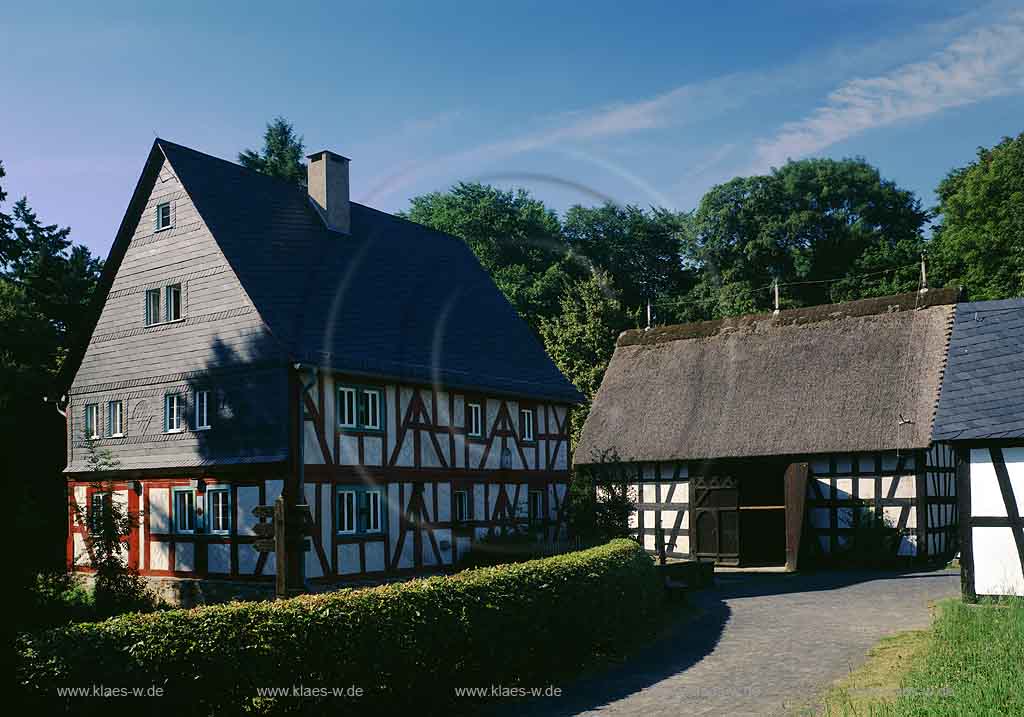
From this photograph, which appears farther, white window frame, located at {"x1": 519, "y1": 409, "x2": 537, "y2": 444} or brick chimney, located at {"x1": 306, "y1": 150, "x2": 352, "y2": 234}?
white window frame, located at {"x1": 519, "y1": 409, "x2": 537, "y2": 444}

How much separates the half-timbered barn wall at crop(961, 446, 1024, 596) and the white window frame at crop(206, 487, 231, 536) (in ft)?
48.6

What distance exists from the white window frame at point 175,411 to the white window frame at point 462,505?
7034mm

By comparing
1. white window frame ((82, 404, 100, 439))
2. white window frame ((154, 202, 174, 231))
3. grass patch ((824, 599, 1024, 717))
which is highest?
white window frame ((154, 202, 174, 231))

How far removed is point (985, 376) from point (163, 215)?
Result: 18590 mm

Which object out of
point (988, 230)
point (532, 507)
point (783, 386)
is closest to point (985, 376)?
point (783, 386)

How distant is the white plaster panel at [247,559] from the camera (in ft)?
69.4

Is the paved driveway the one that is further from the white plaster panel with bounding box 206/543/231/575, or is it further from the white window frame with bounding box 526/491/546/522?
the white plaster panel with bounding box 206/543/231/575

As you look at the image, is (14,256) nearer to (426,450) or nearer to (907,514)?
(426,450)

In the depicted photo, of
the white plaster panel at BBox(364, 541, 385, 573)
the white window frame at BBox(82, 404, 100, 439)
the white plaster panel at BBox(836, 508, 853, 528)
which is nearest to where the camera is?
the white plaster panel at BBox(364, 541, 385, 573)

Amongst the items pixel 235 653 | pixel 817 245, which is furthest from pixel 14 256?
pixel 817 245

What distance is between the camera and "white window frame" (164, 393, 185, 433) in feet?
75.8

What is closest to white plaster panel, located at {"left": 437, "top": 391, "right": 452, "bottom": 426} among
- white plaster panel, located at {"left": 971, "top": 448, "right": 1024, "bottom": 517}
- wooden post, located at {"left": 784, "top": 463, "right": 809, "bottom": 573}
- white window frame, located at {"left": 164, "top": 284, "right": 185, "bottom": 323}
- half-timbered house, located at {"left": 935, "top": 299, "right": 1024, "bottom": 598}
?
white window frame, located at {"left": 164, "top": 284, "right": 185, "bottom": 323}

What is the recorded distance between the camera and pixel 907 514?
25453 millimetres

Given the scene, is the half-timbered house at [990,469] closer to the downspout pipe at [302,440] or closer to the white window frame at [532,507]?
the downspout pipe at [302,440]
